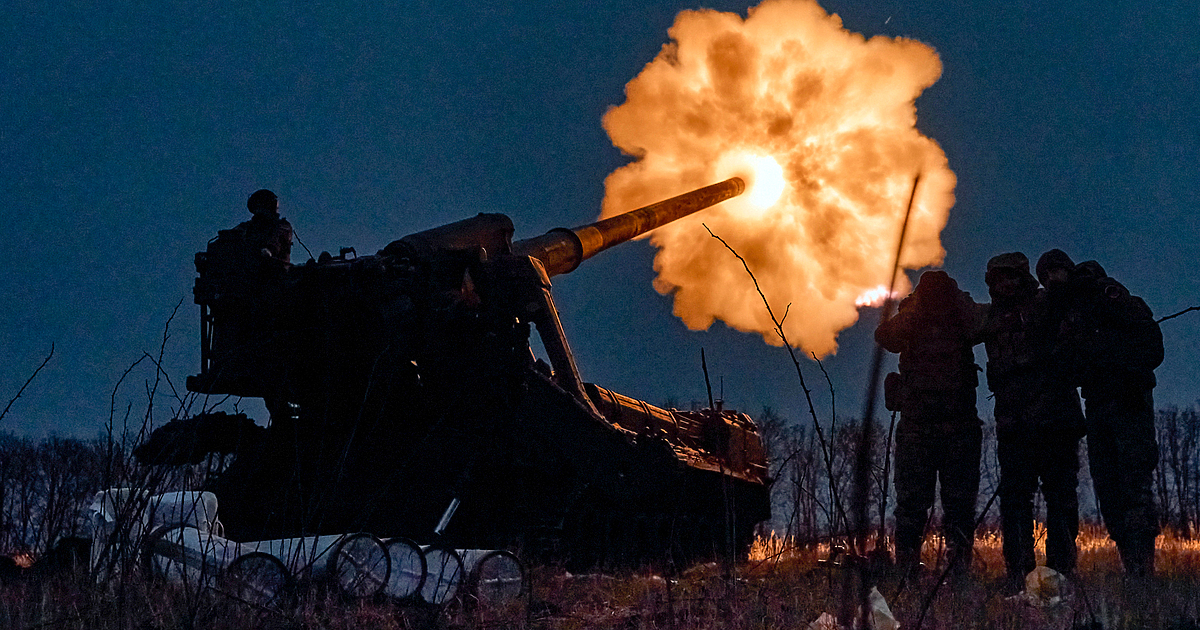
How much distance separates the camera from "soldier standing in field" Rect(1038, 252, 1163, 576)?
779 cm

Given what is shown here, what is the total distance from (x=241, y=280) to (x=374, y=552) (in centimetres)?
456

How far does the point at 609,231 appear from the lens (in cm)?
1506

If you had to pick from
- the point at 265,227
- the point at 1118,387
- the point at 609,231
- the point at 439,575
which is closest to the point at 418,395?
the point at 265,227

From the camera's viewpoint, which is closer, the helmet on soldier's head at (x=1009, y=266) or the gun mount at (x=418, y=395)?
the helmet on soldier's head at (x=1009, y=266)

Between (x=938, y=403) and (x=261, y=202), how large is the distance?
705 cm

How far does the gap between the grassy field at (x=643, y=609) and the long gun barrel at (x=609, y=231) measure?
6644 mm

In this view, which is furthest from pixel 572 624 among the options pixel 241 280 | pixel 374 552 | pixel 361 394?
pixel 241 280

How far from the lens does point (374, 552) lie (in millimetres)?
6438

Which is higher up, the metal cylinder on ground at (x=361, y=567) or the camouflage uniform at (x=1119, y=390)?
the camouflage uniform at (x=1119, y=390)

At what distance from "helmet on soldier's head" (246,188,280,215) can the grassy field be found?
4.21 metres

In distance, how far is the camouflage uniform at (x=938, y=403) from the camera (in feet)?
27.9

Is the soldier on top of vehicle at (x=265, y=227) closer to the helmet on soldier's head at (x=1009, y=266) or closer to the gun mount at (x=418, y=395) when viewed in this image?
the gun mount at (x=418, y=395)

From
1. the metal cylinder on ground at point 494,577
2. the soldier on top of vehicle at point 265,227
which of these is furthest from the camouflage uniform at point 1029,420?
the soldier on top of vehicle at point 265,227

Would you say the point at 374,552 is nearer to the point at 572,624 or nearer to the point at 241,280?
the point at 572,624
